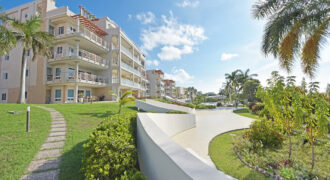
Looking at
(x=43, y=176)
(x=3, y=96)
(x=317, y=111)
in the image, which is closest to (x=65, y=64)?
(x=3, y=96)

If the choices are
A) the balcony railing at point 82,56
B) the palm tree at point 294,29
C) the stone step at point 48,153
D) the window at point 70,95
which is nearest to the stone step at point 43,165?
the stone step at point 48,153

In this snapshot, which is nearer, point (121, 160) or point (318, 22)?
point (121, 160)

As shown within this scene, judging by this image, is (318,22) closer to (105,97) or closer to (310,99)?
(310,99)

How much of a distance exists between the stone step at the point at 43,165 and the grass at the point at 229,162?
4.83m

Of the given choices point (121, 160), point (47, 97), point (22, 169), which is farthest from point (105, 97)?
point (121, 160)

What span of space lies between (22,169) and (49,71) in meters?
21.1

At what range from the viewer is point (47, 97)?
59.9 ft

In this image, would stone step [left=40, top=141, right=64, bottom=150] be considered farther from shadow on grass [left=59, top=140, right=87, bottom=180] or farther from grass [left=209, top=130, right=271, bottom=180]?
grass [left=209, top=130, right=271, bottom=180]

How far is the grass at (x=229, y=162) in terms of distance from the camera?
142 inches

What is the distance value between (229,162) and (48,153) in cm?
605

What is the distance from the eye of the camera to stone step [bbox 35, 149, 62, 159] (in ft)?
12.7

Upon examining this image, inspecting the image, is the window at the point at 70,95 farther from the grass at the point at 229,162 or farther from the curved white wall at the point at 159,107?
the grass at the point at 229,162

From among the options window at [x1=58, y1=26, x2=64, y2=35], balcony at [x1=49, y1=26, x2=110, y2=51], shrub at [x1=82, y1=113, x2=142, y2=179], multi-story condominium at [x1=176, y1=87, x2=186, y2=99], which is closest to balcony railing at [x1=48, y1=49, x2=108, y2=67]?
balcony at [x1=49, y1=26, x2=110, y2=51]

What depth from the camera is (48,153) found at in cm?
406
